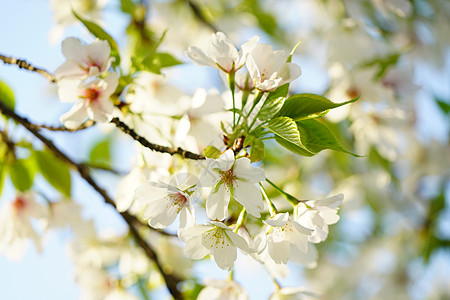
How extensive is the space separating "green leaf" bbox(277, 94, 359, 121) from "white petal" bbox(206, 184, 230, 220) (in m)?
0.18

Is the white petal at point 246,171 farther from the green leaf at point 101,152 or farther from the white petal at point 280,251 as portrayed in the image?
the green leaf at point 101,152

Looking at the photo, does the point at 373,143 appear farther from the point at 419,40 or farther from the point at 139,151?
the point at 139,151

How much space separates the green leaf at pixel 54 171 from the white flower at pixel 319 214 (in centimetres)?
78

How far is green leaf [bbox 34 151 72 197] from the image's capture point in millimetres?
1329

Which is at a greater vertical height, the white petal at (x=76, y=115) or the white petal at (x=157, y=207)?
the white petal at (x=76, y=115)

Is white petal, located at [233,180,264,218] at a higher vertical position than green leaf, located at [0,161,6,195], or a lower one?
higher

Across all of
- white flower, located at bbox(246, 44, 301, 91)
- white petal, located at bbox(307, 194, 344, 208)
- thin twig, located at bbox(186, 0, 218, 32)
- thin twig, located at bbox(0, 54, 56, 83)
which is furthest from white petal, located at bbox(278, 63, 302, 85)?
thin twig, located at bbox(186, 0, 218, 32)

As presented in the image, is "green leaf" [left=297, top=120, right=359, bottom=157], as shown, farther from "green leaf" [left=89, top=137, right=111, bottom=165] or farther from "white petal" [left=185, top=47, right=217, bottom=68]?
"green leaf" [left=89, top=137, right=111, bottom=165]

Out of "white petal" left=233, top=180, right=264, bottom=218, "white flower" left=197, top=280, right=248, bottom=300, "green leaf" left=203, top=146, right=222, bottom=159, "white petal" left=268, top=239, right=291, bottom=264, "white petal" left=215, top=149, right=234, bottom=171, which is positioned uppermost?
"white petal" left=215, top=149, right=234, bottom=171

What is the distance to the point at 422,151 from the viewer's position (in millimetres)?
2500

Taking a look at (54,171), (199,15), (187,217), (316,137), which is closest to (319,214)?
(316,137)

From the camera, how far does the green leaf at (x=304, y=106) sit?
0.85m

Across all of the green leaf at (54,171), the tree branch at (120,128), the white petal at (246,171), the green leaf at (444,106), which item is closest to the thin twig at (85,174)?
the tree branch at (120,128)

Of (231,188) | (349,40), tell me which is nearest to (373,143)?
(349,40)
